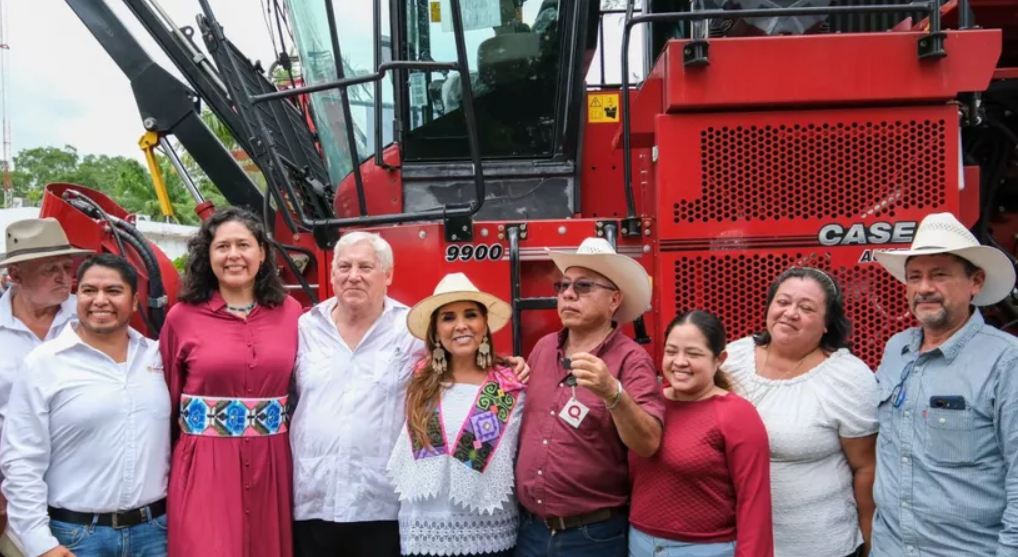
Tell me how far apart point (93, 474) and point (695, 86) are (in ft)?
9.35

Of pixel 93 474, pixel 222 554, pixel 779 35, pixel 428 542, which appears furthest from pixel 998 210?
pixel 93 474

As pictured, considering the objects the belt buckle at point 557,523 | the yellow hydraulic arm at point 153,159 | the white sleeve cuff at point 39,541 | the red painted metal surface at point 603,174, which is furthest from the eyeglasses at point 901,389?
the yellow hydraulic arm at point 153,159

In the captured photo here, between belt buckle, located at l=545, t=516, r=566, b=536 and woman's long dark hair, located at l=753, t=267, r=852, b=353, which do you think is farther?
woman's long dark hair, located at l=753, t=267, r=852, b=353

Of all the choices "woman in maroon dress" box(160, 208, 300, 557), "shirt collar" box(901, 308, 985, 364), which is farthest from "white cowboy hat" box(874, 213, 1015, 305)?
"woman in maroon dress" box(160, 208, 300, 557)

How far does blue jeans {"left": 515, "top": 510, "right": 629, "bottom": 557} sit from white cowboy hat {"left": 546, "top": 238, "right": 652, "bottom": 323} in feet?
2.42

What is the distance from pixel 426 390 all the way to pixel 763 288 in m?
1.69

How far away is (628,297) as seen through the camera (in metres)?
3.01

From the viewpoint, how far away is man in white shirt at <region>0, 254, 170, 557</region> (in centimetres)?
281

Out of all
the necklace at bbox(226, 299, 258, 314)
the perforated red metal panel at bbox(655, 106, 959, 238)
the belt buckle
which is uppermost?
the perforated red metal panel at bbox(655, 106, 959, 238)

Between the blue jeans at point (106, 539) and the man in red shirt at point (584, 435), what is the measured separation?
1263 millimetres

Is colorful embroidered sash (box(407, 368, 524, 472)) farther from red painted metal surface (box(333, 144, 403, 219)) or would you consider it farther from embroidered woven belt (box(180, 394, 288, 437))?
red painted metal surface (box(333, 144, 403, 219))

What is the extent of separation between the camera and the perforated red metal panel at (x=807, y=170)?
383 centimetres

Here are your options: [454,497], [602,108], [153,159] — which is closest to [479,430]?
[454,497]

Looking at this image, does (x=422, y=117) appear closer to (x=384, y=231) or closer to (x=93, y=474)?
(x=384, y=231)
